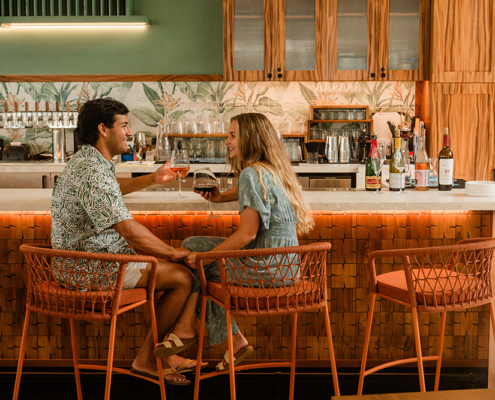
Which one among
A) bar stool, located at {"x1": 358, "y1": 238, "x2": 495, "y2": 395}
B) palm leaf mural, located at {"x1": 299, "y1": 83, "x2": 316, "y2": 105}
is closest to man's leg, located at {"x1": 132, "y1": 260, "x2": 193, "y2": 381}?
Answer: bar stool, located at {"x1": 358, "y1": 238, "x2": 495, "y2": 395}

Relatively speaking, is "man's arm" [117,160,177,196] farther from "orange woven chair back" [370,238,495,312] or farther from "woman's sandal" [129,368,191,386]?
"orange woven chair back" [370,238,495,312]

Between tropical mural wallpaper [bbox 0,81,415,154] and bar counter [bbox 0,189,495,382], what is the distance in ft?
8.95

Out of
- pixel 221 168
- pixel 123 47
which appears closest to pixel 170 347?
pixel 221 168

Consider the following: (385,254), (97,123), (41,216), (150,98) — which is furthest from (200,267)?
(150,98)

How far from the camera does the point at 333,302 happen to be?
95.7 inches

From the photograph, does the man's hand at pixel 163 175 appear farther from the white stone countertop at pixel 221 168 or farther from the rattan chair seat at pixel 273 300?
the white stone countertop at pixel 221 168

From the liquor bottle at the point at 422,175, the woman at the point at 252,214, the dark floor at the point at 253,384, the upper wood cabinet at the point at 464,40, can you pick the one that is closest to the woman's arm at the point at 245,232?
the woman at the point at 252,214

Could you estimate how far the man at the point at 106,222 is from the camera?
6.18 ft

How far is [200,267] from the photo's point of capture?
1.80 meters

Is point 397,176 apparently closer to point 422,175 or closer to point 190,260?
point 422,175

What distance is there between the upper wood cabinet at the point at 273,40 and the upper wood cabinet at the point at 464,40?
1.02 metres

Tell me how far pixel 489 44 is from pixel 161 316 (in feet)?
12.7

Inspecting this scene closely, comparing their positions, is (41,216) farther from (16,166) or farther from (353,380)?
(16,166)

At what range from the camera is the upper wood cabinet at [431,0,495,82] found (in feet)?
14.6
